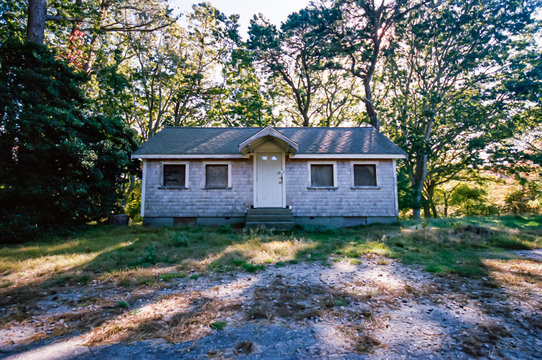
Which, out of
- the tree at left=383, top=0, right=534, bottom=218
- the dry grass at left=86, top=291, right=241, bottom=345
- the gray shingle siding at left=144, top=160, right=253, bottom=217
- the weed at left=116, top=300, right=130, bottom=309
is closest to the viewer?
the dry grass at left=86, top=291, right=241, bottom=345

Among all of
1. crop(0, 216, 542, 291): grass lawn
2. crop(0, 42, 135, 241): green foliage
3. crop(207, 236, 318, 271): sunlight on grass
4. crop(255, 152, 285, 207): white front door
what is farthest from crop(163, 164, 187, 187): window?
crop(207, 236, 318, 271): sunlight on grass

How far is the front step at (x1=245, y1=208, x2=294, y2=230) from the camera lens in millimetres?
9664

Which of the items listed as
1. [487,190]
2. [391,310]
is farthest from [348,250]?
[487,190]

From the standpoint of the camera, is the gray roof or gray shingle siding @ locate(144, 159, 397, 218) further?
the gray roof

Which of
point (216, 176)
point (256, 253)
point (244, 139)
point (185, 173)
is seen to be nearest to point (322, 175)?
point (244, 139)

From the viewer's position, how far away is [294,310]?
10.4 ft

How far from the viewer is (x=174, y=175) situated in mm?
11195

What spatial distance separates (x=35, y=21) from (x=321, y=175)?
1305cm

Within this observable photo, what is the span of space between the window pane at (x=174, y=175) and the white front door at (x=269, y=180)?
333 centimetres

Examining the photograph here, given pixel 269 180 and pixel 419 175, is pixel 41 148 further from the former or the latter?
pixel 419 175

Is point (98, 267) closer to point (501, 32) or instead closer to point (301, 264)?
point (301, 264)

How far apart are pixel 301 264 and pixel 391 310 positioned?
7.64 feet

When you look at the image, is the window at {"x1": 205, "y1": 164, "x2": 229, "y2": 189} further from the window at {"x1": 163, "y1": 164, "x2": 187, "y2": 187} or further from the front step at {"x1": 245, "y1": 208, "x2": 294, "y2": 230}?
the front step at {"x1": 245, "y1": 208, "x2": 294, "y2": 230}

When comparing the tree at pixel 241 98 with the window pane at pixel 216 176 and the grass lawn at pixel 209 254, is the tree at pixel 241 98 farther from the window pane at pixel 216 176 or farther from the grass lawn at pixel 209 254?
the grass lawn at pixel 209 254
